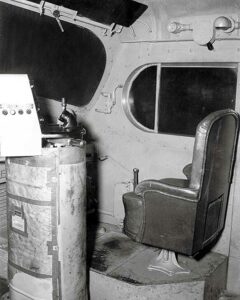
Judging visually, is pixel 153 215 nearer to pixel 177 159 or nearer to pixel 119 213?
pixel 177 159

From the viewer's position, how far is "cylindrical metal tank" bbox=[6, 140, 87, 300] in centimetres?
259

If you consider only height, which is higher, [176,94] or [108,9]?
[108,9]

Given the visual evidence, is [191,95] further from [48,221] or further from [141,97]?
[48,221]

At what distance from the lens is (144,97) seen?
4.21 m

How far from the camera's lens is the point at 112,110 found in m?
4.33

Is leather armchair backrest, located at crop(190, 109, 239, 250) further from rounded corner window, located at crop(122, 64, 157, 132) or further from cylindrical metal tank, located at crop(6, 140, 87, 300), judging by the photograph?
rounded corner window, located at crop(122, 64, 157, 132)

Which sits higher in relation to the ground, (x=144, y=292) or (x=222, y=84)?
(x=222, y=84)

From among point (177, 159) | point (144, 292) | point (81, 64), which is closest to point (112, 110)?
point (81, 64)

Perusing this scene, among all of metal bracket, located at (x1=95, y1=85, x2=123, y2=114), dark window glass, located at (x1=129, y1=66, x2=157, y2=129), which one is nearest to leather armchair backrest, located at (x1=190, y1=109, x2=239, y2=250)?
dark window glass, located at (x1=129, y1=66, x2=157, y2=129)

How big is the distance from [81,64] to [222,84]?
4.65 ft

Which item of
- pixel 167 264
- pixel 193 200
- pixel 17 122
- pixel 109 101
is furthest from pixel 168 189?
pixel 109 101

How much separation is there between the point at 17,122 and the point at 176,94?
1.98 metres

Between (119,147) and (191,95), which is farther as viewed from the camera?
(119,147)

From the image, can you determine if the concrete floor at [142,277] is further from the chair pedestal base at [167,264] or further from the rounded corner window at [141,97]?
the rounded corner window at [141,97]
